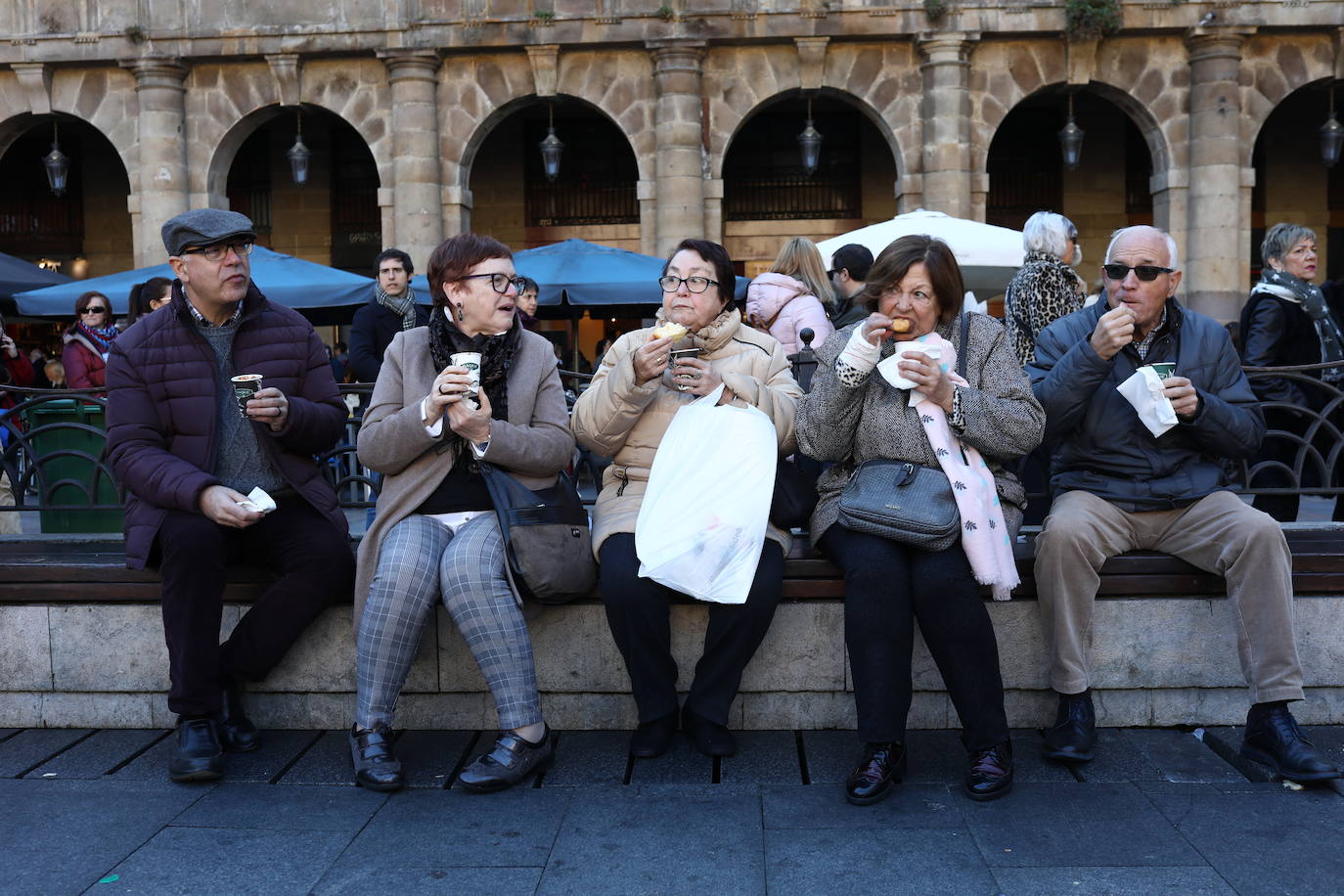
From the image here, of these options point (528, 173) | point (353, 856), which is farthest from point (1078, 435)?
point (528, 173)

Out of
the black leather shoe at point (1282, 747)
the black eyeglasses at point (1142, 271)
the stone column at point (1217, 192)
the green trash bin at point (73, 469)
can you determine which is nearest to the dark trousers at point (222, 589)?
the green trash bin at point (73, 469)

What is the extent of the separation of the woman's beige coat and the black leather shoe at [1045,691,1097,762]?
6.48ft

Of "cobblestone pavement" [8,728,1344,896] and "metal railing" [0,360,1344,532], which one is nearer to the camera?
"cobblestone pavement" [8,728,1344,896]

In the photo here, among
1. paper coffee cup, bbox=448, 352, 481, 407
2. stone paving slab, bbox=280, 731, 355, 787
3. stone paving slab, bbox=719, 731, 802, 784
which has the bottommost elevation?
stone paving slab, bbox=719, 731, 802, 784

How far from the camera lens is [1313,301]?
268 inches

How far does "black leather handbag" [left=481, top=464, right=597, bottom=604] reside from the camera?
4281 millimetres

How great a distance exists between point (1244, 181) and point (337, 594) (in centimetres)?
1542

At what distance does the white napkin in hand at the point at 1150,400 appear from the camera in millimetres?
4270

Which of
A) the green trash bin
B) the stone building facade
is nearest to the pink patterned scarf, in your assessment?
the green trash bin

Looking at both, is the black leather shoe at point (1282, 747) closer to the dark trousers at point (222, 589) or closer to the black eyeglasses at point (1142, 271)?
the black eyeglasses at point (1142, 271)

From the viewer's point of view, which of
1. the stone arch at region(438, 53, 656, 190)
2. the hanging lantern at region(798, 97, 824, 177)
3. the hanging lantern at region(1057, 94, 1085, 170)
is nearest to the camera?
the hanging lantern at region(798, 97, 824, 177)

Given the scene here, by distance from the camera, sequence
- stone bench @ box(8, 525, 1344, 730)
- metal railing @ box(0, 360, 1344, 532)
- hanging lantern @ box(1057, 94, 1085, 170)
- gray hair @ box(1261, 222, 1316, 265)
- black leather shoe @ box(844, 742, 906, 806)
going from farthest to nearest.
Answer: hanging lantern @ box(1057, 94, 1085, 170)
gray hair @ box(1261, 222, 1316, 265)
metal railing @ box(0, 360, 1344, 532)
stone bench @ box(8, 525, 1344, 730)
black leather shoe @ box(844, 742, 906, 806)

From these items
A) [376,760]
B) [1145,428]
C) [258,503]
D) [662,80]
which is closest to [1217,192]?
[662,80]

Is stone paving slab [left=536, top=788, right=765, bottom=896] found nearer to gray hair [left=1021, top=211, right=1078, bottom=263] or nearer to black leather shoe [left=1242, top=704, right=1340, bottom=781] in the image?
black leather shoe [left=1242, top=704, right=1340, bottom=781]
